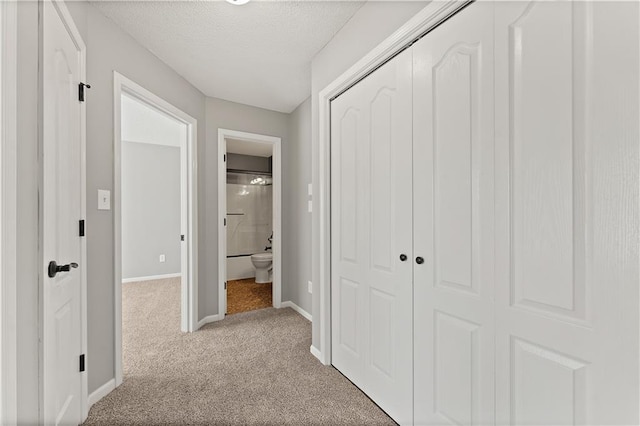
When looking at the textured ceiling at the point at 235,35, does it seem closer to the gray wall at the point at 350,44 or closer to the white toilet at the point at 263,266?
the gray wall at the point at 350,44

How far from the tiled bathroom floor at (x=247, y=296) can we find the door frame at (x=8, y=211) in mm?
2431

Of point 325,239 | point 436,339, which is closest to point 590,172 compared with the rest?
point 436,339

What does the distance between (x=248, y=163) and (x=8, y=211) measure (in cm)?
475

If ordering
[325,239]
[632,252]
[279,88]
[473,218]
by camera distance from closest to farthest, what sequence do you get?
1. [632,252]
2. [473,218]
3. [325,239]
4. [279,88]

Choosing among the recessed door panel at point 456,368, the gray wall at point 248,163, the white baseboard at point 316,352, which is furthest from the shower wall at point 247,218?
the recessed door panel at point 456,368

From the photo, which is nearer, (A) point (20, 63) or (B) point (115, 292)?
(A) point (20, 63)

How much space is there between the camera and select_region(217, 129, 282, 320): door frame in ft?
10.1

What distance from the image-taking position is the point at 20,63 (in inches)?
38.9

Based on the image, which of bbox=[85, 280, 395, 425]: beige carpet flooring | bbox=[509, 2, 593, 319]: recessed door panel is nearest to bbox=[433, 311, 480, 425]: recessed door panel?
bbox=[509, 2, 593, 319]: recessed door panel

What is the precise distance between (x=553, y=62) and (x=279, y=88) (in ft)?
7.91

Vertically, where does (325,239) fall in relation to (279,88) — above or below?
below

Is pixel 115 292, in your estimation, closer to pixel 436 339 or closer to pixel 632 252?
pixel 436 339

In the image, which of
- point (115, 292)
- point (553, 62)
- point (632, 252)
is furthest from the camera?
point (115, 292)

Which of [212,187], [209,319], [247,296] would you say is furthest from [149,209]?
[209,319]
